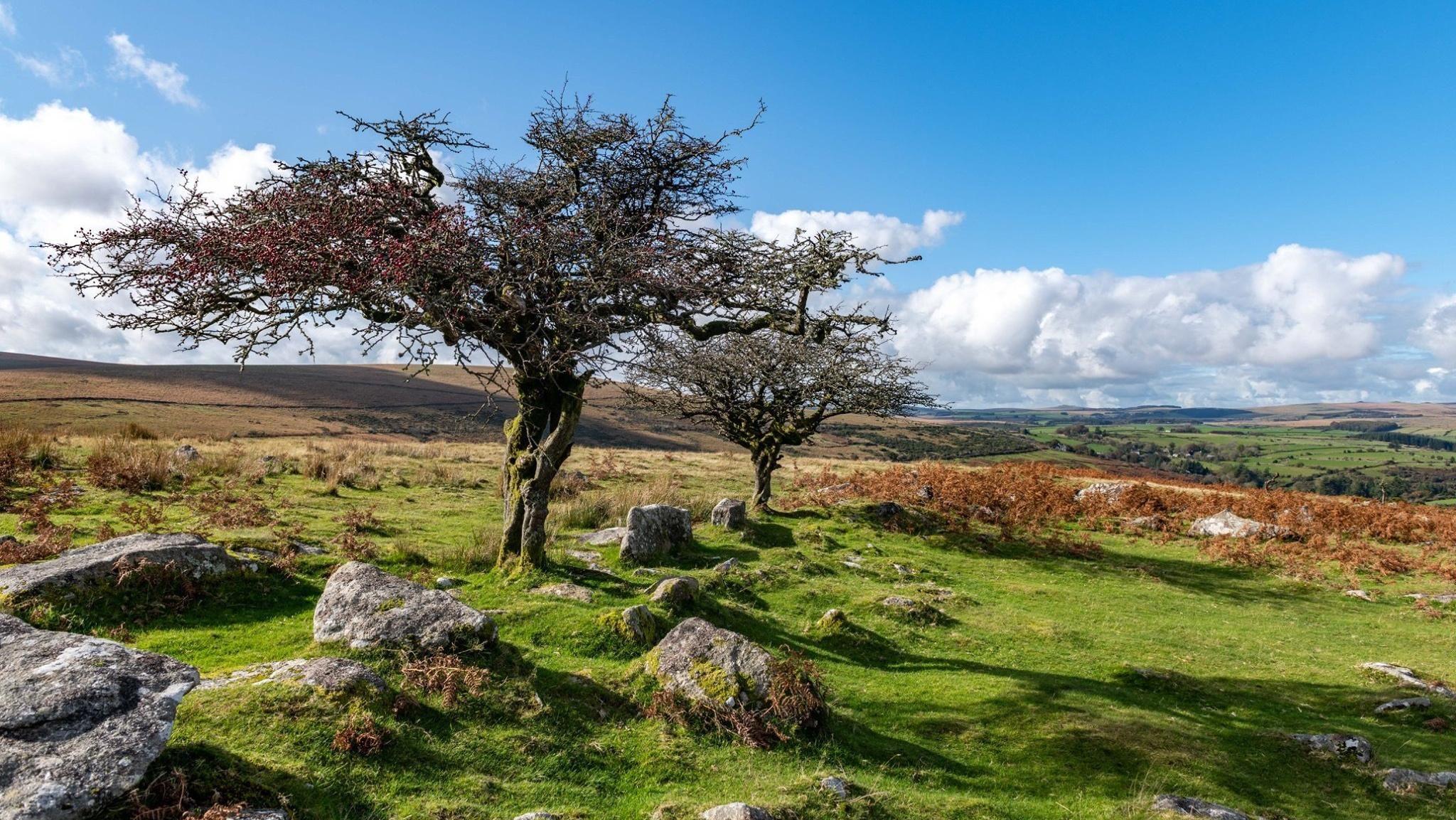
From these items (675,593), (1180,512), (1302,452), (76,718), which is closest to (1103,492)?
(1180,512)

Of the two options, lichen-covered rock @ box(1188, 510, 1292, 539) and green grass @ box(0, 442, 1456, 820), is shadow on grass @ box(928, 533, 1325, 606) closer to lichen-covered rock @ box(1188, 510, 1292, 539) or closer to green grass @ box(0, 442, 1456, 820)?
green grass @ box(0, 442, 1456, 820)

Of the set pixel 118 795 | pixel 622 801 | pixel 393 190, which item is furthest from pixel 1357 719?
pixel 393 190

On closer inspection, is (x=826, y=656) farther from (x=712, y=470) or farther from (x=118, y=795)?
(x=712, y=470)

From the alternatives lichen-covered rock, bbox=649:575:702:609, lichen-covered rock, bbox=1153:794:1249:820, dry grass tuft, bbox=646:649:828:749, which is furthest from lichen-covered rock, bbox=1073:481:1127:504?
dry grass tuft, bbox=646:649:828:749

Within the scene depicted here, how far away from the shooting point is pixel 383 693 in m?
7.33

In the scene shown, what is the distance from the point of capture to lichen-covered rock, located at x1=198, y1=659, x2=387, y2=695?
705 centimetres

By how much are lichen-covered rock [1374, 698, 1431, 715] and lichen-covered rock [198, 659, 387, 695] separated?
50.5 feet

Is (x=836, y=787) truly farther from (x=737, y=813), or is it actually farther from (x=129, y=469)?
(x=129, y=469)

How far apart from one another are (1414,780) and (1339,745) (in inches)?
33.7

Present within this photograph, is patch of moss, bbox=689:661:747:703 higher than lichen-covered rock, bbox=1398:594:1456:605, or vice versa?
patch of moss, bbox=689:661:747:703

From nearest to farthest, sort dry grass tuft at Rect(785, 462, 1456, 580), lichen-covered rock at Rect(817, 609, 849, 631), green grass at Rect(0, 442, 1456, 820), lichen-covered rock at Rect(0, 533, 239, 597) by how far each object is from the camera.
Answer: green grass at Rect(0, 442, 1456, 820) → lichen-covered rock at Rect(0, 533, 239, 597) → lichen-covered rock at Rect(817, 609, 849, 631) → dry grass tuft at Rect(785, 462, 1456, 580)

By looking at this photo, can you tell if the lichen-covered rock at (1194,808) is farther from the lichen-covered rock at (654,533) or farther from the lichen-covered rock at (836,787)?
the lichen-covered rock at (654,533)

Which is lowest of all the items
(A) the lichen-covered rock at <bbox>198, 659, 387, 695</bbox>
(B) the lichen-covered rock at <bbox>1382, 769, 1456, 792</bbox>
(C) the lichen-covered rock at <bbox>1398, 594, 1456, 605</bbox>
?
(C) the lichen-covered rock at <bbox>1398, 594, 1456, 605</bbox>

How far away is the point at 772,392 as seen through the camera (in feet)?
84.9
